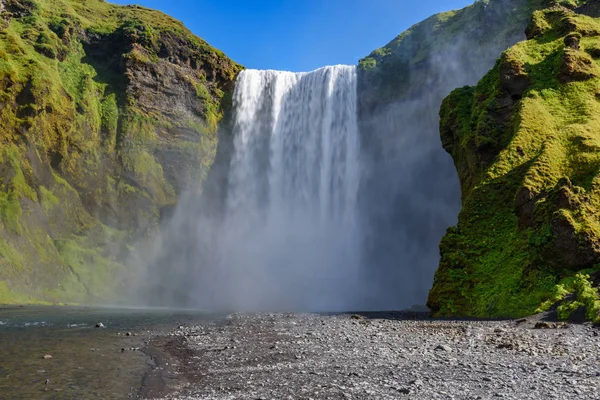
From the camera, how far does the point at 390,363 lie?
35.8ft

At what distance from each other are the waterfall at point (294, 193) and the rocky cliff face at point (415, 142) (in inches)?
101

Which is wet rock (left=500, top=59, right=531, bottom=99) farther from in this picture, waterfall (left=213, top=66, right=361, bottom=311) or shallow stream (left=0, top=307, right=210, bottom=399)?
waterfall (left=213, top=66, right=361, bottom=311)

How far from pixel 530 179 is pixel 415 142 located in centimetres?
3509

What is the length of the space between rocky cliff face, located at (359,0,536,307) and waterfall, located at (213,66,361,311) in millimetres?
2565

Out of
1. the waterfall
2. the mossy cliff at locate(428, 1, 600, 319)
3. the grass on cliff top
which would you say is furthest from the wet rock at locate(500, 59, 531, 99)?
the waterfall

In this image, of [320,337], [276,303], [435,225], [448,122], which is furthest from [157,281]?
[320,337]

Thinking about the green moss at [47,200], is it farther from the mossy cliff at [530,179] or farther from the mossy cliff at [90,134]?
the mossy cliff at [530,179]

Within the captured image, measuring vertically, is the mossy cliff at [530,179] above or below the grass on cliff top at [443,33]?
below

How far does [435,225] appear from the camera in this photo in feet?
177

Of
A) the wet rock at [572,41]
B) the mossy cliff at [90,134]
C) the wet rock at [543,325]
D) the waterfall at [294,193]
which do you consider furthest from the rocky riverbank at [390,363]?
the waterfall at [294,193]

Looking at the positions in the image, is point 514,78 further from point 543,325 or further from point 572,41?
point 543,325

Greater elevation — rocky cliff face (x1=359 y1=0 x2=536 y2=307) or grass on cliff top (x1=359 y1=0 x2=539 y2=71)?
grass on cliff top (x1=359 y1=0 x2=539 y2=71)

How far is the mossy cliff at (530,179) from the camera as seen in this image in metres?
18.6

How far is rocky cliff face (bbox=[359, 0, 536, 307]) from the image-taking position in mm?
53844
